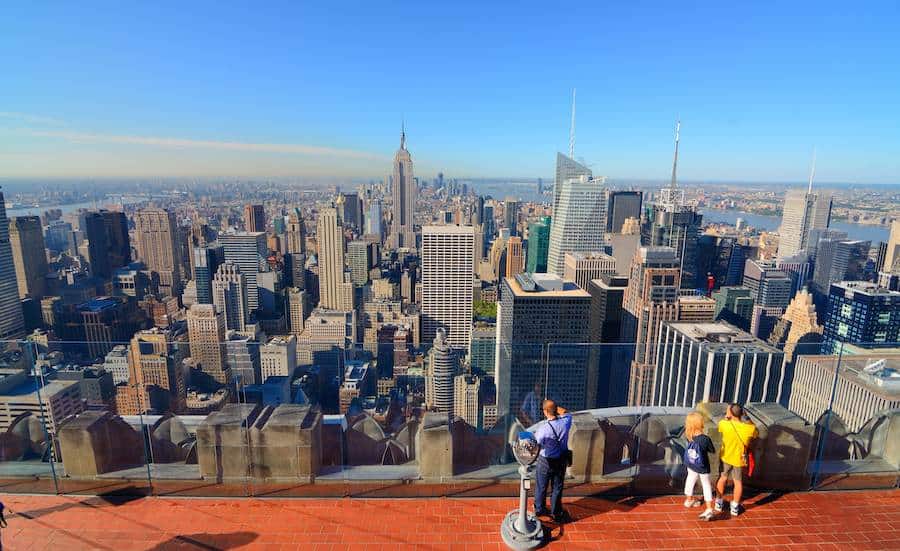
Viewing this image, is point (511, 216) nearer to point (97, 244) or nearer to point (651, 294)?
point (651, 294)


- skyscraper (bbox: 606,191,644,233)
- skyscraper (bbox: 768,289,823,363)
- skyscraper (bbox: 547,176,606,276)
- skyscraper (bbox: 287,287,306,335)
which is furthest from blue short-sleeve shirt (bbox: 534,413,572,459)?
skyscraper (bbox: 606,191,644,233)

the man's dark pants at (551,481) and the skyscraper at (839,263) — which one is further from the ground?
the man's dark pants at (551,481)

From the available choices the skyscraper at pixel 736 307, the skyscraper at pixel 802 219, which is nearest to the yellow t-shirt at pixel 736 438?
the skyscraper at pixel 736 307

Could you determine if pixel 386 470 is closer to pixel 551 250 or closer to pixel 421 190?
pixel 551 250

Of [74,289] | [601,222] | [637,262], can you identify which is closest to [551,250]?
[601,222]

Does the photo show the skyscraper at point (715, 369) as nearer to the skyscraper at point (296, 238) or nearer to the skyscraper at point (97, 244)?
the skyscraper at point (296, 238)

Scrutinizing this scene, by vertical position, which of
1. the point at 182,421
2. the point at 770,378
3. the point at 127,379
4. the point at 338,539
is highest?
the point at 127,379

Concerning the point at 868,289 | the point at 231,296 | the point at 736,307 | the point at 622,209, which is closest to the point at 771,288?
the point at 736,307
